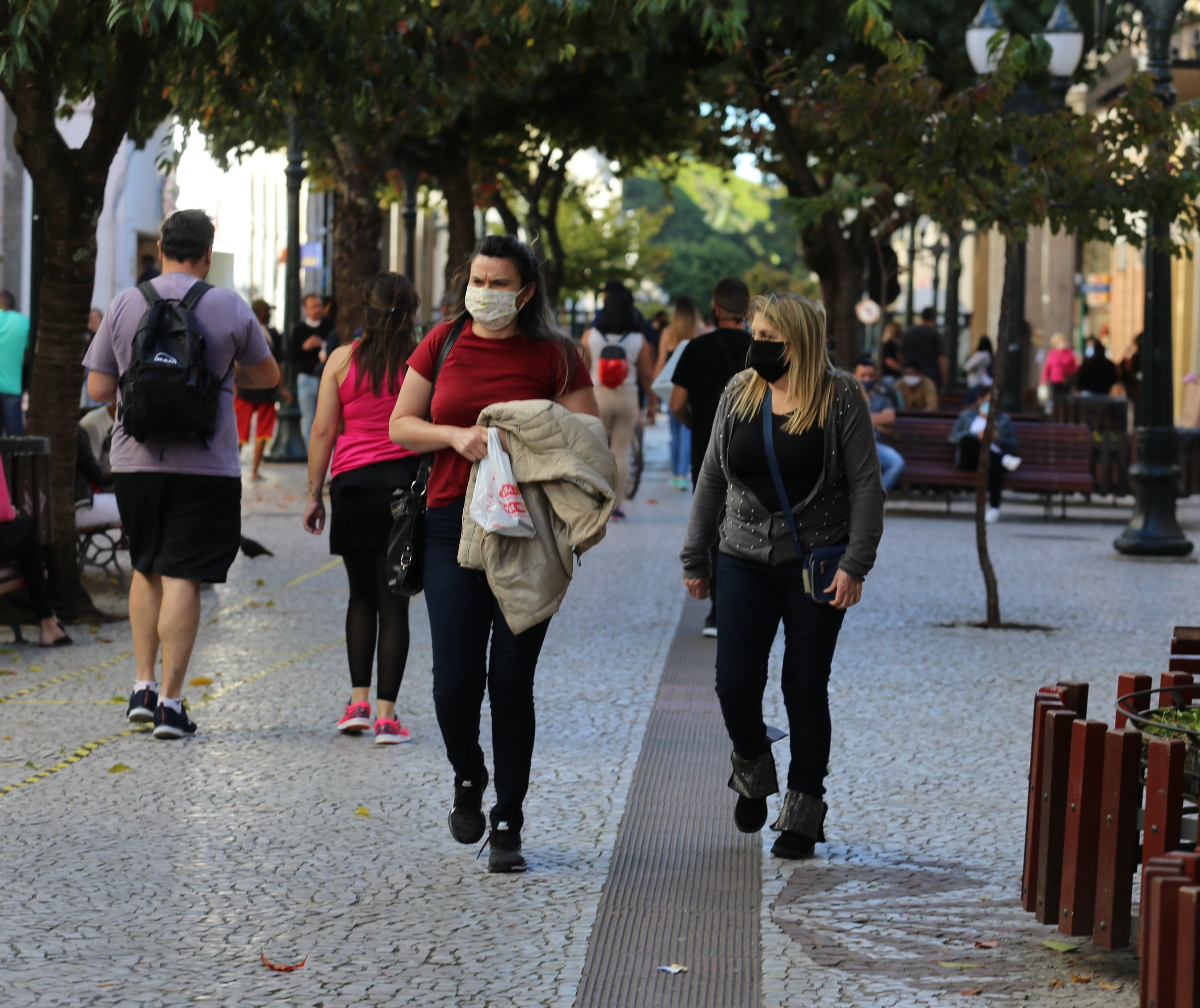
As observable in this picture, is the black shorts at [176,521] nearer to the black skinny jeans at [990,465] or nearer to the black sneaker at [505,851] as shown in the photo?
the black sneaker at [505,851]

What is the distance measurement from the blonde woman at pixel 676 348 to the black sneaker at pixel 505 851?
750 cm

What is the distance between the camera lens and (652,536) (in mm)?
15203

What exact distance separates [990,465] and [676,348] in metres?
5.76

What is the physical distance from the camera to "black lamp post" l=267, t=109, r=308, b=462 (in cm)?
2206

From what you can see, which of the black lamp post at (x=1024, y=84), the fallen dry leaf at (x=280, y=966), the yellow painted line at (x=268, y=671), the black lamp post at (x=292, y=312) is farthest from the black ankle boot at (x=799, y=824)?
the black lamp post at (x=292, y=312)

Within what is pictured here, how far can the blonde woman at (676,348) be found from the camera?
15.3 m

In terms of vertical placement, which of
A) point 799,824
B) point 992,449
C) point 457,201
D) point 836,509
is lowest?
point 799,824

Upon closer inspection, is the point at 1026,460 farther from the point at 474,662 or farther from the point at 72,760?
the point at 474,662

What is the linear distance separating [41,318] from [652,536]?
6268 millimetres

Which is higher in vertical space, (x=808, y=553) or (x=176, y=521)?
(x=808, y=553)

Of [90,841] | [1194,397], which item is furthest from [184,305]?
[1194,397]

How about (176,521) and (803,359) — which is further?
(176,521)

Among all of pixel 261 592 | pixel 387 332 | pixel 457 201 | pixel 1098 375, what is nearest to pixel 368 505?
pixel 387 332

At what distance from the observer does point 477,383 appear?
5383 mm
